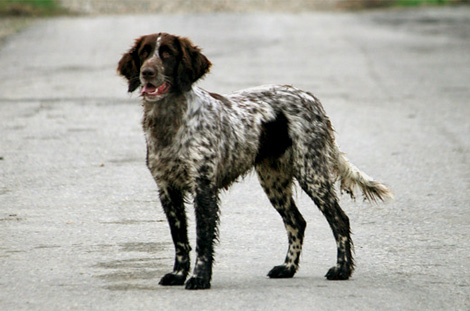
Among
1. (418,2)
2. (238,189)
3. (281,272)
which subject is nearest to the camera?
(281,272)

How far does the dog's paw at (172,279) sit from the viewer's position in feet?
20.3

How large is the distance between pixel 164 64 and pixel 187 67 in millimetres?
153

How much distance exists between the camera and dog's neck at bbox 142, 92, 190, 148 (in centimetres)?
616

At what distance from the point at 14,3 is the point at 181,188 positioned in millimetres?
22238

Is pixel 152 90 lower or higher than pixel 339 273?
higher

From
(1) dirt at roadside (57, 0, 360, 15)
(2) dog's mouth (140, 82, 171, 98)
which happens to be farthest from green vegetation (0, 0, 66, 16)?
(2) dog's mouth (140, 82, 171, 98)

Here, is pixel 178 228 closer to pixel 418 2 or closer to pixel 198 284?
pixel 198 284

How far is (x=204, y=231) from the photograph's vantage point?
242 inches

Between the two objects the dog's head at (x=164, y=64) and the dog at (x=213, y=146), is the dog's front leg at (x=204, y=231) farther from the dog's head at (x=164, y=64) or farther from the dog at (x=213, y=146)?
the dog's head at (x=164, y=64)

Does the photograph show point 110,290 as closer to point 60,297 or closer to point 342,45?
point 60,297

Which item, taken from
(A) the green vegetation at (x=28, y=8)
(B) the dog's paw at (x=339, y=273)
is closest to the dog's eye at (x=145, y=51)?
(B) the dog's paw at (x=339, y=273)

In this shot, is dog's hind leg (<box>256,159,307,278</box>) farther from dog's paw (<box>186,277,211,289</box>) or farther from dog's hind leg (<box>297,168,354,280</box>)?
dog's paw (<box>186,277,211,289</box>)

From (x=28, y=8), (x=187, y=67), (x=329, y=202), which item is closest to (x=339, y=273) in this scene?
(x=329, y=202)

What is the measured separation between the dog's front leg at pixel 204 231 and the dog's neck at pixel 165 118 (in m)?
0.35
